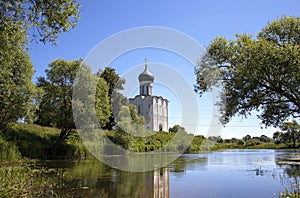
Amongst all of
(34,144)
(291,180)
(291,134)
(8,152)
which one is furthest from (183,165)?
(291,134)

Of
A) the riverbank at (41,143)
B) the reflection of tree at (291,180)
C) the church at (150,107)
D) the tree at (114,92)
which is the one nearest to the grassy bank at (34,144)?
the riverbank at (41,143)

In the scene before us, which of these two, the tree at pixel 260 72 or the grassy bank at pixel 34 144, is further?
the grassy bank at pixel 34 144

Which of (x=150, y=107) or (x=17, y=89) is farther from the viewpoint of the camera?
(x=150, y=107)

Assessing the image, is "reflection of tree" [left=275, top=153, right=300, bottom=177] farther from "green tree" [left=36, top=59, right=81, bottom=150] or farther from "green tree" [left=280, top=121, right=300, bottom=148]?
"green tree" [left=280, top=121, right=300, bottom=148]

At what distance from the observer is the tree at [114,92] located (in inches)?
1746

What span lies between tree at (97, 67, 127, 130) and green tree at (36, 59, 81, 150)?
875cm

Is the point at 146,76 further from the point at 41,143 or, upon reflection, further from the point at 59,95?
the point at 41,143

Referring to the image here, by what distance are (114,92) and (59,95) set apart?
21.1 m

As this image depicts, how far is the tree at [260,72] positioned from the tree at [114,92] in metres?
24.2

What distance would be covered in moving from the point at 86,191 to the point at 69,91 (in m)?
20.9

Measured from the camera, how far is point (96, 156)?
33.3 meters

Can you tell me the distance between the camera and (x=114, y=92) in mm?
50719

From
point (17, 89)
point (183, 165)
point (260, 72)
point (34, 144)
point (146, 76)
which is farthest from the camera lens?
point (146, 76)

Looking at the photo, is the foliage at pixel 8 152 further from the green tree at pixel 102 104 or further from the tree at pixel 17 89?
the green tree at pixel 102 104
